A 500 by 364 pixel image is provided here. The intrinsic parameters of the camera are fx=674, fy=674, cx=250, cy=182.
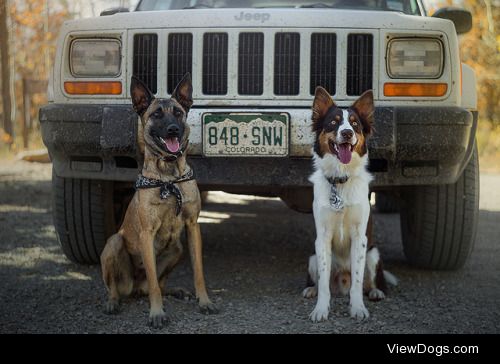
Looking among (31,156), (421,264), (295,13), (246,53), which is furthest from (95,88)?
(31,156)

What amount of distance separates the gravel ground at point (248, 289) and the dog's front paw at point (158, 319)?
0.05 m

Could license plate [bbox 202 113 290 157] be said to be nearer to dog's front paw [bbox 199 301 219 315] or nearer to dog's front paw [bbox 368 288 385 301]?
dog's front paw [bbox 199 301 219 315]

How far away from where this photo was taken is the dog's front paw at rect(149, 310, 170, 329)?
11.2 feet

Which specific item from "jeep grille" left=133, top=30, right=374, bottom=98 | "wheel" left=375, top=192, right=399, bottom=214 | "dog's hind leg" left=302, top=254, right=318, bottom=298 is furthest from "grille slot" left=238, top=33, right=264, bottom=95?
"wheel" left=375, top=192, right=399, bottom=214

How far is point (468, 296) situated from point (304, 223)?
3.06 meters

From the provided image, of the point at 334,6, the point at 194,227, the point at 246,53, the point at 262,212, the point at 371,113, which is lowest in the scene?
the point at 262,212

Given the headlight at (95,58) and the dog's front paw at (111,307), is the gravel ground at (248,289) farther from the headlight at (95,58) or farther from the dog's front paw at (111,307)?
the headlight at (95,58)

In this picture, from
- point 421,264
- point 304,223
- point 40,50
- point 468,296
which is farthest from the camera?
point 40,50

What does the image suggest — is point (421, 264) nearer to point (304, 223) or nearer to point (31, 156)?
point (304, 223)

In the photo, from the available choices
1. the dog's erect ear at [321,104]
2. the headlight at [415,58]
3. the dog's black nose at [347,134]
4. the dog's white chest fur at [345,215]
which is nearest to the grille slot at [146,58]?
the dog's erect ear at [321,104]

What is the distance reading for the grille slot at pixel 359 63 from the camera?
13.4ft

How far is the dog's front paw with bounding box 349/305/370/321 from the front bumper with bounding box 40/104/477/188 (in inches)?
31.5

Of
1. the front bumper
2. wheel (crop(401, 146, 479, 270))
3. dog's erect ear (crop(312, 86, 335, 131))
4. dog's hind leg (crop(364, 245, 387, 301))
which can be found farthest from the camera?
wheel (crop(401, 146, 479, 270))
